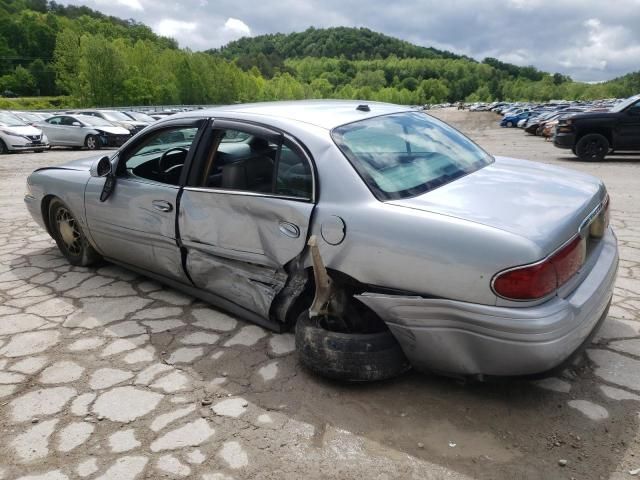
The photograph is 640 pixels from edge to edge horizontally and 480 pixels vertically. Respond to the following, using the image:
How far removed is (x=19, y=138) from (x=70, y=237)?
14.7 meters

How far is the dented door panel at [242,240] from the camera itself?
2691mm

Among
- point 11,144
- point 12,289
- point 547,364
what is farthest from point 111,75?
point 547,364

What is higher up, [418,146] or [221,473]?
[418,146]

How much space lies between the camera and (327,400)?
249 centimetres

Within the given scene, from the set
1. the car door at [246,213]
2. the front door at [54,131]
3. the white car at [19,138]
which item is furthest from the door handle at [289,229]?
the front door at [54,131]

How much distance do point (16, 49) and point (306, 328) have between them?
361ft

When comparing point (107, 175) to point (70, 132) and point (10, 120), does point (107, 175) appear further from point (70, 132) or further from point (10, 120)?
point (10, 120)

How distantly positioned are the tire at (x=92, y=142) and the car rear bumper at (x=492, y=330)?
18294 millimetres

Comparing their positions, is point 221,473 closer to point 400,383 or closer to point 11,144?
point 400,383

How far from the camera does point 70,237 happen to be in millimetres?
4500

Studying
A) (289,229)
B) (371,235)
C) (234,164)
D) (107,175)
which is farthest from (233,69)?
(371,235)

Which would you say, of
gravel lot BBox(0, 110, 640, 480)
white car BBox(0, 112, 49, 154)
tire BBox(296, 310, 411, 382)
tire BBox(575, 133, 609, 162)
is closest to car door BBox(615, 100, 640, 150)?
tire BBox(575, 133, 609, 162)

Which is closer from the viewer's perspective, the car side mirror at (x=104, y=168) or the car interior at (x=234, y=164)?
the car interior at (x=234, y=164)

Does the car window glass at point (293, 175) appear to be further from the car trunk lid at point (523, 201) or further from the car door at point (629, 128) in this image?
the car door at point (629, 128)
